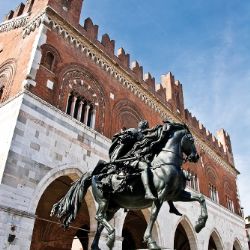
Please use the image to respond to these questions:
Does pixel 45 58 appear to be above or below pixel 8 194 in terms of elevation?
above

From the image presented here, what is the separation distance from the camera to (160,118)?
14859 millimetres

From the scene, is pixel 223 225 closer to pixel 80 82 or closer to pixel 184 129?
pixel 80 82

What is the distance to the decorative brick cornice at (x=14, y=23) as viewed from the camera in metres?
11.4

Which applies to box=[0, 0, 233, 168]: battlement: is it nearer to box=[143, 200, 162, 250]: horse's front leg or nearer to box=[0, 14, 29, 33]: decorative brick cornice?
box=[0, 14, 29, 33]: decorative brick cornice

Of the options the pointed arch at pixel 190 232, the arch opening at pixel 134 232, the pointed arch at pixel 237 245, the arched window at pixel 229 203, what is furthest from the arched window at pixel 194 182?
the pointed arch at pixel 237 245

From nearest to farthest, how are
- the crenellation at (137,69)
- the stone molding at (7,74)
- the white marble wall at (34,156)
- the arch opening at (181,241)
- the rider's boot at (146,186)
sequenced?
the rider's boot at (146,186) → the white marble wall at (34,156) → the stone molding at (7,74) → the crenellation at (137,69) → the arch opening at (181,241)

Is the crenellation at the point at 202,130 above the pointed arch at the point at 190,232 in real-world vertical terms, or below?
above

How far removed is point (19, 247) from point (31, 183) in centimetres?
149

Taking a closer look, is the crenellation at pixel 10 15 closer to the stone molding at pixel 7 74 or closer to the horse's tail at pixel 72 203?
the stone molding at pixel 7 74

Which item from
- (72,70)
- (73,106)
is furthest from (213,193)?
(72,70)

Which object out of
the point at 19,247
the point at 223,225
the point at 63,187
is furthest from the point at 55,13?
the point at 223,225

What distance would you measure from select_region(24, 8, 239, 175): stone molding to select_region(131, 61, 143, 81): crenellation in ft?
2.16

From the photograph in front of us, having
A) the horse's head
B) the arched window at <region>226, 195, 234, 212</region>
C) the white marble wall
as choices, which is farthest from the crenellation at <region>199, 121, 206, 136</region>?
the horse's head

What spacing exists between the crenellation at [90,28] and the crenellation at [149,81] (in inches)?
137
